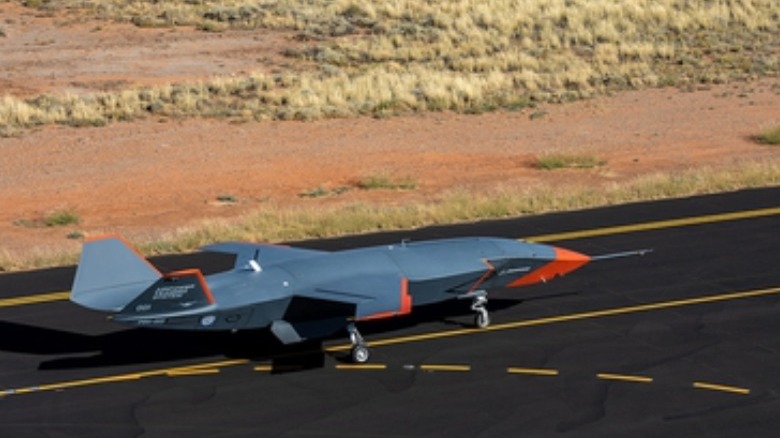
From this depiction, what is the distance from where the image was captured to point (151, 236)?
36.4 m

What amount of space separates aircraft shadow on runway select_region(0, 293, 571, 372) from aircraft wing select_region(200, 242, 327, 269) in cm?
130

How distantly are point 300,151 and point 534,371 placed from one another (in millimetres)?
27281

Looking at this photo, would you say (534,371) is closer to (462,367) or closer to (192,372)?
(462,367)

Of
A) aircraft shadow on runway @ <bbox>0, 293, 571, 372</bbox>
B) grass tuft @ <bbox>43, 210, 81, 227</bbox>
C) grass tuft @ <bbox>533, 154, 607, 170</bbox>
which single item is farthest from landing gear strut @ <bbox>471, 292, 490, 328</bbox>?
grass tuft @ <bbox>533, 154, 607, 170</bbox>

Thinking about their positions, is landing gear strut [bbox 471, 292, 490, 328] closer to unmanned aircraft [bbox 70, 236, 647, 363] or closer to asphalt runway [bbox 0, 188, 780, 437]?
unmanned aircraft [bbox 70, 236, 647, 363]

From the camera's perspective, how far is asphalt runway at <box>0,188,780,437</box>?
21.1 m

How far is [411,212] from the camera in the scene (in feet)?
115

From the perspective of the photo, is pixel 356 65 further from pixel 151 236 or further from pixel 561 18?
pixel 151 236

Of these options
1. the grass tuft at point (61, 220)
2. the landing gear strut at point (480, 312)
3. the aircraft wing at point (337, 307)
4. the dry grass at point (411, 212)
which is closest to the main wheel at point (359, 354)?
the aircraft wing at point (337, 307)

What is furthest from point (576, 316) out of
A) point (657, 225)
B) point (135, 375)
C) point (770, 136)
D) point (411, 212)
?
point (770, 136)

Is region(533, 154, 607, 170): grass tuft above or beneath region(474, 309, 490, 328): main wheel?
beneath

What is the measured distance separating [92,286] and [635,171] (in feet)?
85.0

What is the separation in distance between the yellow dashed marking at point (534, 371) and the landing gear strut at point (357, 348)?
2.44 metres

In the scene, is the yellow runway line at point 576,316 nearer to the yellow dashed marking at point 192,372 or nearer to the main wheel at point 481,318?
the main wheel at point 481,318
